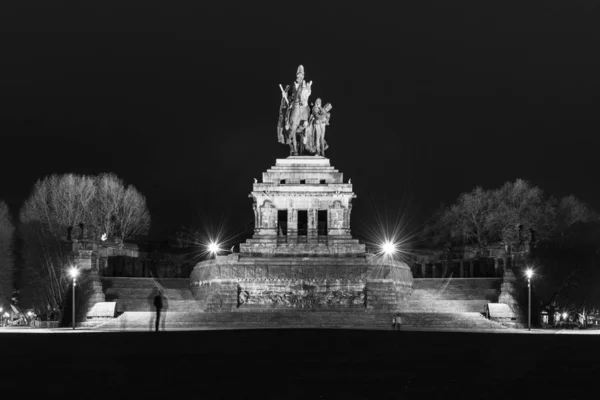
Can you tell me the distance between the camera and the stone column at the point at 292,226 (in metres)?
82.0

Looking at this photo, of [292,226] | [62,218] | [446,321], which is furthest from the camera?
[62,218]

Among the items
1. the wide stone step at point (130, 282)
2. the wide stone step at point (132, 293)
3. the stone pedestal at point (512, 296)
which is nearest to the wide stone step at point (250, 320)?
the wide stone step at point (132, 293)

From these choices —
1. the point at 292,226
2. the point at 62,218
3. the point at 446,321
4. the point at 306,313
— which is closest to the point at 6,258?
the point at 62,218

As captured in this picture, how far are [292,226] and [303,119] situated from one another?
945cm

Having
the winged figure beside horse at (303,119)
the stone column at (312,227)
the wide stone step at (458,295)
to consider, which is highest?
the winged figure beside horse at (303,119)

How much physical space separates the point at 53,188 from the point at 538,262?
44887 millimetres

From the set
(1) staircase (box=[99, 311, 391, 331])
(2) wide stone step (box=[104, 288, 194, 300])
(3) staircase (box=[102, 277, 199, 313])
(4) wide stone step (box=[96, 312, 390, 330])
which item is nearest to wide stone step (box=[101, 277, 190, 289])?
(3) staircase (box=[102, 277, 199, 313])

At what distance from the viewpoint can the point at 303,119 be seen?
8575 centimetres

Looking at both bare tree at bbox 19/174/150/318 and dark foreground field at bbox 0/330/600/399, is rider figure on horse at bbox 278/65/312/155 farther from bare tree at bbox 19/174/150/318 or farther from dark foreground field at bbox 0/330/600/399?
dark foreground field at bbox 0/330/600/399

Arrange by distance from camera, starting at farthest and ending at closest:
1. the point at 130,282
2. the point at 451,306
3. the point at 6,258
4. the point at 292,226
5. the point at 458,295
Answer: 1. the point at 6,258
2. the point at 292,226
3. the point at 130,282
4. the point at 458,295
5. the point at 451,306

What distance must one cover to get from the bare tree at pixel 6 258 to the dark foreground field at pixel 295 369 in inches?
2186

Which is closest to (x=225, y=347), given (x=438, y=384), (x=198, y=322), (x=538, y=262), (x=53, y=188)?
(x=438, y=384)

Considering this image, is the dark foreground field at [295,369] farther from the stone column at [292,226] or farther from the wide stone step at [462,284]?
the stone column at [292,226]

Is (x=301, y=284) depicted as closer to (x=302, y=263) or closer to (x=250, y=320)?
(x=302, y=263)
